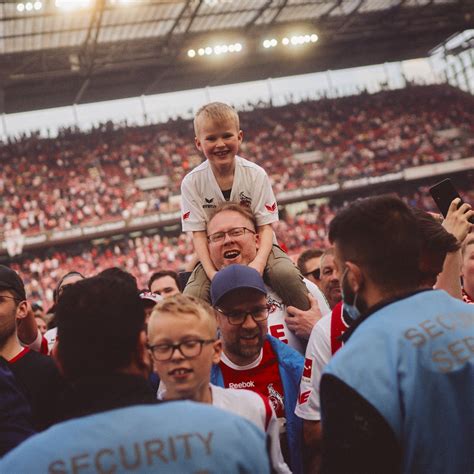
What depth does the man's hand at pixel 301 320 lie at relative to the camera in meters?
3.74

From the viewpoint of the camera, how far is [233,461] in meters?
1.73

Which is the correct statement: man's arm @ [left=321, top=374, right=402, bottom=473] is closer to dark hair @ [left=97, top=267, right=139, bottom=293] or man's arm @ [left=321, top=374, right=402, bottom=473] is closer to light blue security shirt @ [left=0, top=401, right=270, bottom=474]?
light blue security shirt @ [left=0, top=401, right=270, bottom=474]

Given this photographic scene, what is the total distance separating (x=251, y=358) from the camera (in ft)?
10.6

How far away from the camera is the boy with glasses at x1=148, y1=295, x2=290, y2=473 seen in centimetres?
236

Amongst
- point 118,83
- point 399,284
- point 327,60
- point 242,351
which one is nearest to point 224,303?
point 242,351

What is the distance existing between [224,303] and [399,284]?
125cm

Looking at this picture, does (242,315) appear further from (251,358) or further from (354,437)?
(354,437)

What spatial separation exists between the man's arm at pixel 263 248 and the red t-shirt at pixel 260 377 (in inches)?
27.7

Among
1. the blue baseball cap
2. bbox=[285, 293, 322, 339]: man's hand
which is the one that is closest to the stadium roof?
bbox=[285, 293, 322, 339]: man's hand

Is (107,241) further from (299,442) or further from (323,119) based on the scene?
(299,442)

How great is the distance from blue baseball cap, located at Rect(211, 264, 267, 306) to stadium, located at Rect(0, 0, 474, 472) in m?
18.8

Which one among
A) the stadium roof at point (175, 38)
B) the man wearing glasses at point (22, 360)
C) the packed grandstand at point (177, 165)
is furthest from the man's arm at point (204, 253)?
the packed grandstand at point (177, 165)

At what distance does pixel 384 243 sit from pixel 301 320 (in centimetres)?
171

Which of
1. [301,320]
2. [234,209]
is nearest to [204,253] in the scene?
[234,209]
